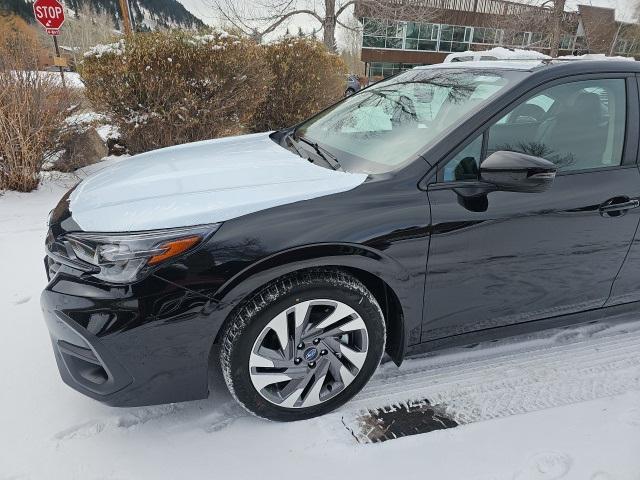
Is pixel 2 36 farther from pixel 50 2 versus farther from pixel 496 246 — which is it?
Result: pixel 496 246

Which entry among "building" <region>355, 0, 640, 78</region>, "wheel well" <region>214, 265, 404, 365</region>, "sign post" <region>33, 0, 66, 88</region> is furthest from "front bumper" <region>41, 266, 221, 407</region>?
"building" <region>355, 0, 640, 78</region>

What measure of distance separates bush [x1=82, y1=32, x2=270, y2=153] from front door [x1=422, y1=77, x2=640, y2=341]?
4747 millimetres

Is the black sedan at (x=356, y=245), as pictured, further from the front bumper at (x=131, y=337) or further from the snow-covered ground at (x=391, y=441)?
the snow-covered ground at (x=391, y=441)

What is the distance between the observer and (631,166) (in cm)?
226

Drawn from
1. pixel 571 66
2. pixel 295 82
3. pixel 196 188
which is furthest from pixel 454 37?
pixel 196 188

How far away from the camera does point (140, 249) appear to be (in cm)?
169

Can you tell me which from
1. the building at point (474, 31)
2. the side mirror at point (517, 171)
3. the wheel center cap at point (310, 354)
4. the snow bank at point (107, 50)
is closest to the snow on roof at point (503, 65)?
the side mirror at point (517, 171)

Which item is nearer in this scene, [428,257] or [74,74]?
[428,257]

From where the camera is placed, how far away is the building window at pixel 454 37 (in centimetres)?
3697

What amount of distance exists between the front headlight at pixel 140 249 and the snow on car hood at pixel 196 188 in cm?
4

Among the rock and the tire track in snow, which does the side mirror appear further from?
the rock

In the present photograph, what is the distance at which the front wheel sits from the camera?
1.80m

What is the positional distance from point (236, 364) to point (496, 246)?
50.4 inches

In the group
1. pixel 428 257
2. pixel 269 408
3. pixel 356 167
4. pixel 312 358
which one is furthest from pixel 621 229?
pixel 269 408
